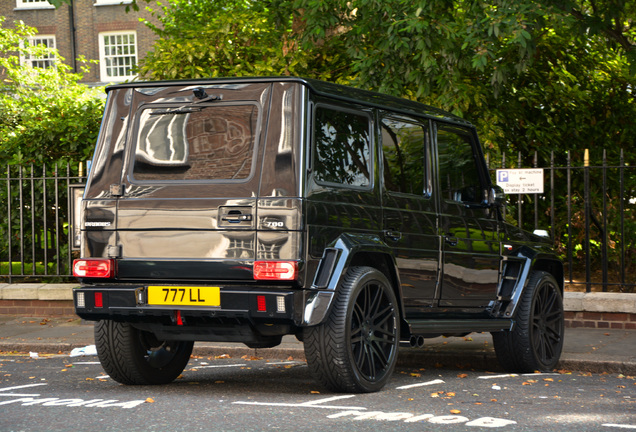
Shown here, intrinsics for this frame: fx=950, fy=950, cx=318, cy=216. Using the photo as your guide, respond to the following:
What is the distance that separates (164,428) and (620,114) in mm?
11474

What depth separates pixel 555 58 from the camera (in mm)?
14609

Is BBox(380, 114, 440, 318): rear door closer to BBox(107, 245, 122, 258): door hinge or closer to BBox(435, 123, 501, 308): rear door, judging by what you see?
BBox(435, 123, 501, 308): rear door

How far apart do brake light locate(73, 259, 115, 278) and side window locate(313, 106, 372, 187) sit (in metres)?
1.52

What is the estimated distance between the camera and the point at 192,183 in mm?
6219

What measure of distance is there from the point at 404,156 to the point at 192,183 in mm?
1758

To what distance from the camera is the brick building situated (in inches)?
1280

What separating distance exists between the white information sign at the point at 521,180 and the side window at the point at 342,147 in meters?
4.64

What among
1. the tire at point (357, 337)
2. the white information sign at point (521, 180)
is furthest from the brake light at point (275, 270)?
the white information sign at point (521, 180)

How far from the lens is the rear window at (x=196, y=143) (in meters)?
6.19

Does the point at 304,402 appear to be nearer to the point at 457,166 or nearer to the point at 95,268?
the point at 95,268

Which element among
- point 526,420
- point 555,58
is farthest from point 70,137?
point 526,420

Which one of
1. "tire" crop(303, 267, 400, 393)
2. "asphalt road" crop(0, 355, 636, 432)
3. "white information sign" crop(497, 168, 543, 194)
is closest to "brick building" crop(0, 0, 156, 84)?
"white information sign" crop(497, 168, 543, 194)

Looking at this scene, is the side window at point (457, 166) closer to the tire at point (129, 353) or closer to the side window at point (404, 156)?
the side window at point (404, 156)

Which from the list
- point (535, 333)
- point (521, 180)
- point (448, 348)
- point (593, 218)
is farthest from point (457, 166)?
point (593, 218)
